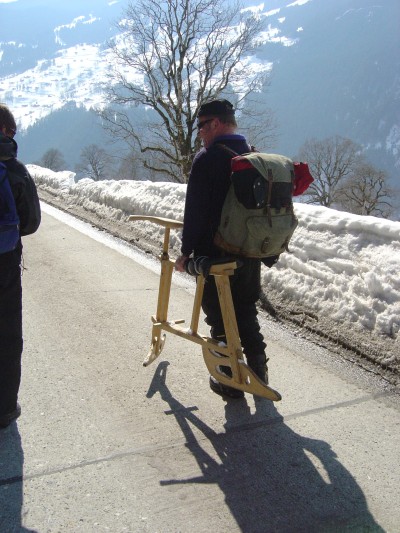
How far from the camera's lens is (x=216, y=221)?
3.42 meters

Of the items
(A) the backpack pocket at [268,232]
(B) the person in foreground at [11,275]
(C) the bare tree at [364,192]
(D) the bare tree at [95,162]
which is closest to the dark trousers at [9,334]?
(B) the person in foreground at [11,275]

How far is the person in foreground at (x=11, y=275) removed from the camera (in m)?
3.10

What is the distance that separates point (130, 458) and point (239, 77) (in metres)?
29.7

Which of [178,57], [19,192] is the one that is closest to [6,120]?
[19,192]

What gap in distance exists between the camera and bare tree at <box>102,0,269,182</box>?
28.1 m

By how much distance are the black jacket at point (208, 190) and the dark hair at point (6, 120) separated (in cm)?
110

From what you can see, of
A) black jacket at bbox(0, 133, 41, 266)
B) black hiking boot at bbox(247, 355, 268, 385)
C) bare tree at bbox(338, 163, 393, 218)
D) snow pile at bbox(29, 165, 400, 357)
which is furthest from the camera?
bare tree at bbox(338, 163, 393, 218)

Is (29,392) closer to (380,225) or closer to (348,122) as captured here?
(380,225)

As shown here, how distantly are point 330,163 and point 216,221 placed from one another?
6429 centimetres

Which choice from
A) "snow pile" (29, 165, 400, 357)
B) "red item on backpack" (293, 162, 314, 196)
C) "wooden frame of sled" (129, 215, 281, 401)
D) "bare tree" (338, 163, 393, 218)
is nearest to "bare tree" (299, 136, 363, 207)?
"bare tree" (338, 163, 393, 218)

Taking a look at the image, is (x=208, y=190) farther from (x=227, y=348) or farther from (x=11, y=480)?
(x=11, y=480)

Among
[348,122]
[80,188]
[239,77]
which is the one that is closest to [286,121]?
[348,122]

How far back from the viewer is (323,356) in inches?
177

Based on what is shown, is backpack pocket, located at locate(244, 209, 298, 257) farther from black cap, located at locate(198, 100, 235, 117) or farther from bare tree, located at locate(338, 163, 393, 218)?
bare tree, located at locate(338, 163, 393, 218)
